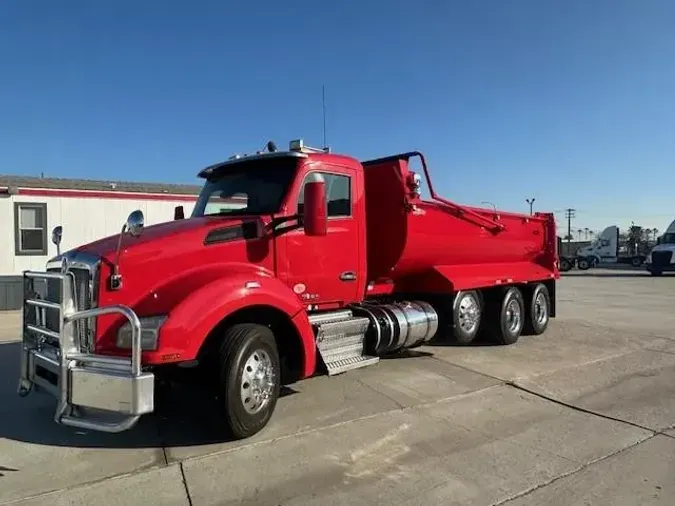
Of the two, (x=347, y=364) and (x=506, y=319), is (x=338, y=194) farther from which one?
(x=506, y=319)

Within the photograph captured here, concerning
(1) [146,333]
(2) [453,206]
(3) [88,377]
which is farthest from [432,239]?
(3) [88,377]

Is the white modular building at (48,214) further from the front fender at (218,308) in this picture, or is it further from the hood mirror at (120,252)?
the hood mirror at (120,252)

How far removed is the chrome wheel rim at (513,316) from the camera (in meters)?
10.2

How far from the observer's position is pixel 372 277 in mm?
8086

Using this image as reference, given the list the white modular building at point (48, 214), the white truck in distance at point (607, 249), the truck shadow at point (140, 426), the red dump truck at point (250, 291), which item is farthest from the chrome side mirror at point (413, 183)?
the white truck in distance at point (607, 249)

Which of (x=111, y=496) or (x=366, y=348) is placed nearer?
(x=111, y=496)

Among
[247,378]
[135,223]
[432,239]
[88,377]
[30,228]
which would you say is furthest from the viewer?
[30,228]

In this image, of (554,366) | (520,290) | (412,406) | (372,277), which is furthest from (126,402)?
(520,290)

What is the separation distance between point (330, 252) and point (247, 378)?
195 centimetres

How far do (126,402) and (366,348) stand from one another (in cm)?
368

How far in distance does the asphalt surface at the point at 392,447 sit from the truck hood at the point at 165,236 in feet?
5.48

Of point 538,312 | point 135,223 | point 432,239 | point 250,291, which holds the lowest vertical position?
point 538,312

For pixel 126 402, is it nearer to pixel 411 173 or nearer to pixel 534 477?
pixel 534 477

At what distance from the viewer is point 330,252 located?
654 cm
